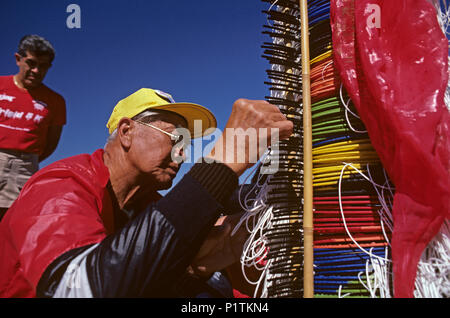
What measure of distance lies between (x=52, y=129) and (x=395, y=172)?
2.81 metres

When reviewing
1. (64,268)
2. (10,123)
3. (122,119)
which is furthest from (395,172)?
(10,123)

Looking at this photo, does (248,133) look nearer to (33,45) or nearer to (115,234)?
(115,234)

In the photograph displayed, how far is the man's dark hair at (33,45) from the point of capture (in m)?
2.62

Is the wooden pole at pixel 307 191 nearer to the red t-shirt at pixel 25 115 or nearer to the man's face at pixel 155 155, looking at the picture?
the man's face at pixel 155 155

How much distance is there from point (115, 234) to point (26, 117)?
2.12 metres

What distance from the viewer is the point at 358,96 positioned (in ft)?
3.81

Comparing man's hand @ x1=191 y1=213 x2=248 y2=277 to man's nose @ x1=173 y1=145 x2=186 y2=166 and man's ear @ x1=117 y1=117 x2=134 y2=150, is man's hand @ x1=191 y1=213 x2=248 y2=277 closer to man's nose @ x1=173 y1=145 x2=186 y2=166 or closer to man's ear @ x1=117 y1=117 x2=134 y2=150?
man's nose @ x1=173 y1=145 x2=186 y2=166

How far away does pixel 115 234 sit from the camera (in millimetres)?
949

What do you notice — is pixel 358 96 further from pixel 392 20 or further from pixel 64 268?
pixel 64 268

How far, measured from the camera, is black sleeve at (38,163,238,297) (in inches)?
34.7

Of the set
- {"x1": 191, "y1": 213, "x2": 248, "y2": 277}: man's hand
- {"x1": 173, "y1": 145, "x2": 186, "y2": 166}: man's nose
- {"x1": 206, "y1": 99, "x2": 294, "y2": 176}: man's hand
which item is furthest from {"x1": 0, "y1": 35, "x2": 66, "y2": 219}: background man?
{"x1": 206, "y1": 99, "x2": 294, "y2": 176}: man's hand

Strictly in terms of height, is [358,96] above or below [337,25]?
below
